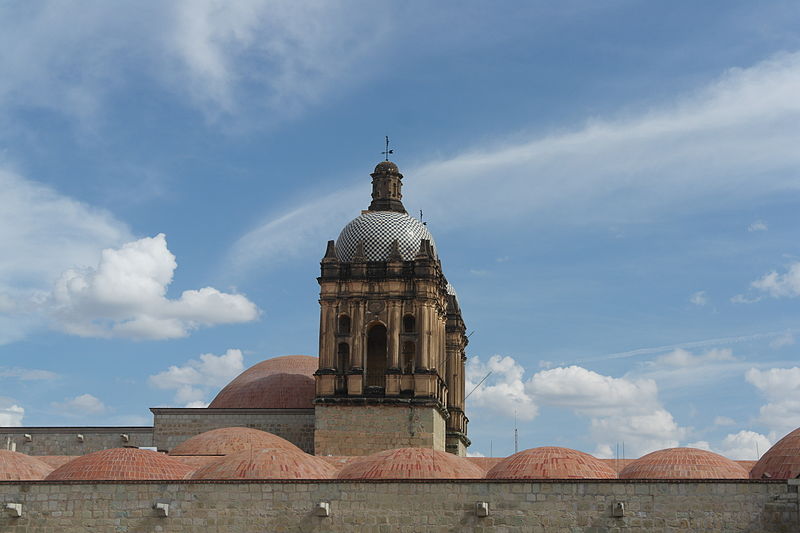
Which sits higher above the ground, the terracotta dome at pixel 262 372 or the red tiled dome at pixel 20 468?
the terracotta dome at pixel 262 372

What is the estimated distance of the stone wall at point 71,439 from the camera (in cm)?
4178

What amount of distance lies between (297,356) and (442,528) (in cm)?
2199

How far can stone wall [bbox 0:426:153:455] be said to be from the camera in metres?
41.8

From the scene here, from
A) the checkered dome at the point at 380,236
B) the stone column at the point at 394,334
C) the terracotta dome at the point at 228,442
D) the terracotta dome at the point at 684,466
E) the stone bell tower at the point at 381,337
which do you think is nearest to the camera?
the terracotta dome at the point at 684,466

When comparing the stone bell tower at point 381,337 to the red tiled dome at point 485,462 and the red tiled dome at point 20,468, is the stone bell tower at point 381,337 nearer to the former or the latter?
the red tiled dome at point 485,462

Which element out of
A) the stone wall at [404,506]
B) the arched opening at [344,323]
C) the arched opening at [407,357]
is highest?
the arched opening at [344,323]

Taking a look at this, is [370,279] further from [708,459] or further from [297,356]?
[708,459]

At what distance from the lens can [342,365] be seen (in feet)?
134

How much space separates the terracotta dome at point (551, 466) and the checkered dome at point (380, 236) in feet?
44.8

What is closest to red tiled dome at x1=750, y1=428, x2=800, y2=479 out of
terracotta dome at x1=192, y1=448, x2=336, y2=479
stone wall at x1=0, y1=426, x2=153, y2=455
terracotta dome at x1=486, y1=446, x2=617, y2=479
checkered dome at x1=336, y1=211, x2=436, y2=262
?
terracotta dome at x1=486, y1=446, x2=617, y2=479

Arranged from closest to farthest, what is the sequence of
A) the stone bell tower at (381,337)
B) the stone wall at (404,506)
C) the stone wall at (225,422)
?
the stone wall at (404,506) → the stone bell tower at (381,337) → the stone wall at (225,422)

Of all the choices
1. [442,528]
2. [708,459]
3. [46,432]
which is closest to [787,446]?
[708,459]

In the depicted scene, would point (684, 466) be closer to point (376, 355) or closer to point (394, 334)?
point (394, 334)

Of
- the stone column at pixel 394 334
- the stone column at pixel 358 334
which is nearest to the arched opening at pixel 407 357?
the stone column at pixel 394 334
